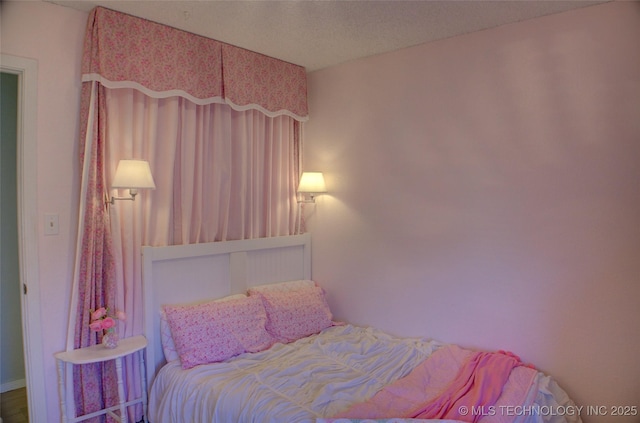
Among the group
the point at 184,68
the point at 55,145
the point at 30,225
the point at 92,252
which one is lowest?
the point at 92,252

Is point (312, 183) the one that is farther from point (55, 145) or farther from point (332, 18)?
point (55, 145)

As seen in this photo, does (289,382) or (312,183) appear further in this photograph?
(312,183)

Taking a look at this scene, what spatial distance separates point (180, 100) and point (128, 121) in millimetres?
383

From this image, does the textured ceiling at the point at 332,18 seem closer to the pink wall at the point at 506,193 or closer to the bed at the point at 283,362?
the pink wall at the point at 506,193

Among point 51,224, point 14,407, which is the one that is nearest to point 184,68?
point 51,224

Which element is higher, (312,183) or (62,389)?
(312,183)

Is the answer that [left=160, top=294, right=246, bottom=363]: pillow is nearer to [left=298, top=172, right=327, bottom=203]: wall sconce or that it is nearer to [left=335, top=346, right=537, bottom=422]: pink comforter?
[left=335, top=346, right=537, bottom=422]: pink comforter

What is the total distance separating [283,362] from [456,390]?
96cm

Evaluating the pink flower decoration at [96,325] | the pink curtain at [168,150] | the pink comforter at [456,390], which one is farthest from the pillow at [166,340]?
the pink comforter at [456,390]

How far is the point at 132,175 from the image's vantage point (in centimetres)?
234

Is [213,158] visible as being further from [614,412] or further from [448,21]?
[614,412]

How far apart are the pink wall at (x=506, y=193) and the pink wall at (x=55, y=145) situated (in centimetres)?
176

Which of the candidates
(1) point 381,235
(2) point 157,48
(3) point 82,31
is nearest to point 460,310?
(1) point 381,235

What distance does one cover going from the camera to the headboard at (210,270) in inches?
103
